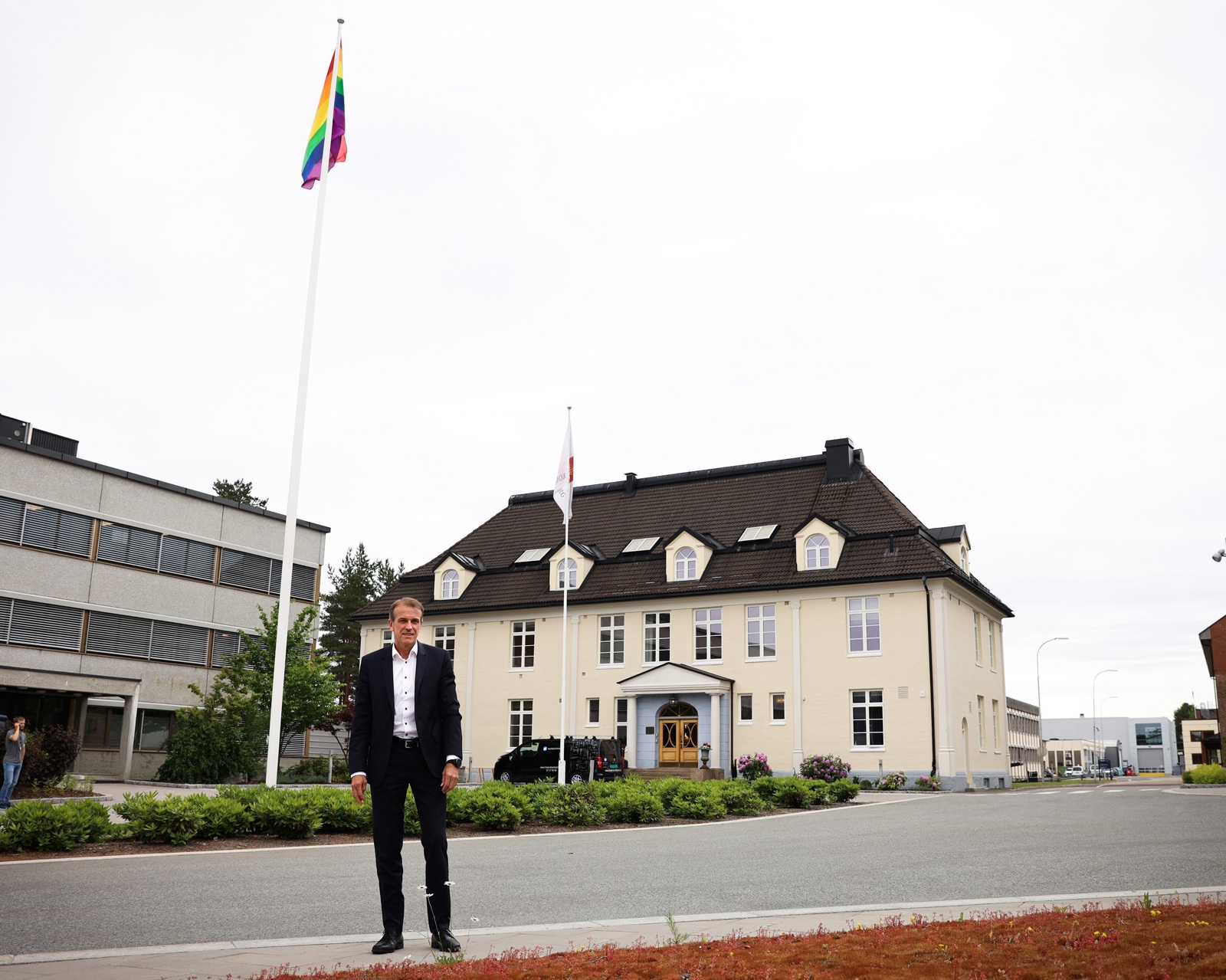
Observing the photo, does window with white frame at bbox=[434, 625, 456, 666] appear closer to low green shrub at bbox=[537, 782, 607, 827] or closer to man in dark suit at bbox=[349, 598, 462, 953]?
low green shrub at bbox=[537, 782, 607, 827]

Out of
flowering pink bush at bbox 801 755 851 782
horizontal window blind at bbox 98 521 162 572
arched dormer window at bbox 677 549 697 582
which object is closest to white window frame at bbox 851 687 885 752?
flowering pink bush at bbox 801 755 851 782

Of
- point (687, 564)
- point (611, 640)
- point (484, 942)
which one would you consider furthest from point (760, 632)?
point (484, 942)

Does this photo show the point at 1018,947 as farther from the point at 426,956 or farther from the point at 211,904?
the point at 211,904

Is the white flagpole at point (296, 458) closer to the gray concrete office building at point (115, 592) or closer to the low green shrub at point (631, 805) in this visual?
the low green shrub at point (631, 805)

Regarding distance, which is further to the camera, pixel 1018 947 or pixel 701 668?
pixel 701 668

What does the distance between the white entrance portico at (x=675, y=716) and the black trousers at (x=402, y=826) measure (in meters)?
33.4

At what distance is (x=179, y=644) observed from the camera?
41.0 meters

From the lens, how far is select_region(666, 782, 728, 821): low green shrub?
66.3 feet

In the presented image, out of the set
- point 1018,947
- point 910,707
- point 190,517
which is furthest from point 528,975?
point 190,517

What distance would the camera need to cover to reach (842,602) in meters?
38.9

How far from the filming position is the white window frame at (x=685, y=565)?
4244 cm

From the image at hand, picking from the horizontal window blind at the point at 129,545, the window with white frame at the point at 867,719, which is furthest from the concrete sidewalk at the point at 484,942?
the horizontal window blind at the point at 129,545

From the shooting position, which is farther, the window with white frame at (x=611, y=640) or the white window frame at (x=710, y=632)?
the window with white frame at (x=611, y=640)

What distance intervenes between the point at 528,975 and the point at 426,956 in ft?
3.68
